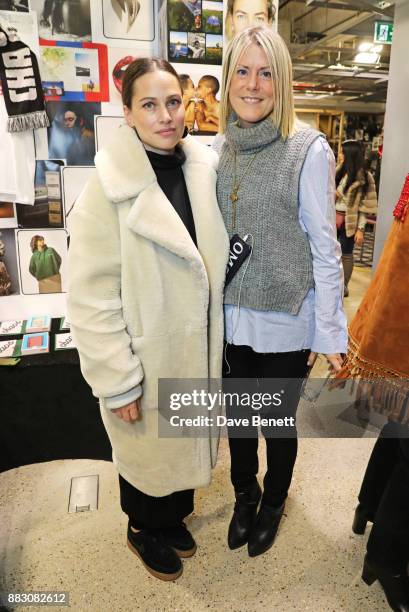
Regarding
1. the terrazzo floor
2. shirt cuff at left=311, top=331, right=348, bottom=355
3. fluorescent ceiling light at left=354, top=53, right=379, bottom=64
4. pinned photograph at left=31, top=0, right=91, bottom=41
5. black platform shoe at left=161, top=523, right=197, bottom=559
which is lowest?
the terrazzo floor

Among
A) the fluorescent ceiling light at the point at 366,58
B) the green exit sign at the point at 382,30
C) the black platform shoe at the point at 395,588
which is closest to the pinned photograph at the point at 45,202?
the black platform shoe at the point at 395,588

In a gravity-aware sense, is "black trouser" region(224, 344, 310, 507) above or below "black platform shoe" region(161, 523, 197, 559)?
above

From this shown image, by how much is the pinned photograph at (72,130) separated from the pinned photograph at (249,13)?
24.8 inches

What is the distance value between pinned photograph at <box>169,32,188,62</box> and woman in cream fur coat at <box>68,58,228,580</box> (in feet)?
2.29

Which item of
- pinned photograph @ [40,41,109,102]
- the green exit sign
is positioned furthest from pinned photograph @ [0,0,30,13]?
the green exit sign

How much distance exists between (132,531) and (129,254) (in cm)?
104

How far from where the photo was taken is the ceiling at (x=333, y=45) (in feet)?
19.5

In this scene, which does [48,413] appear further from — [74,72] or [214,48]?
[214,48]

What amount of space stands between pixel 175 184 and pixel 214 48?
3.07 ft

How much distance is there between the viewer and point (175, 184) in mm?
1309

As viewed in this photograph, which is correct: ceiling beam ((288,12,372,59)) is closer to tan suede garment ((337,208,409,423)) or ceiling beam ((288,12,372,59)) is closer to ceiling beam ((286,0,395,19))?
ceiling beam ((286,0,395,19))

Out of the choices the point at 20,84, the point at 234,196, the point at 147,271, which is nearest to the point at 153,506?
the point at 147,271

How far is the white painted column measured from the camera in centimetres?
375

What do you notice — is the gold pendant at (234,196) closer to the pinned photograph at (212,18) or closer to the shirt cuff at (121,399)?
the shirt cuff at (121,399)
